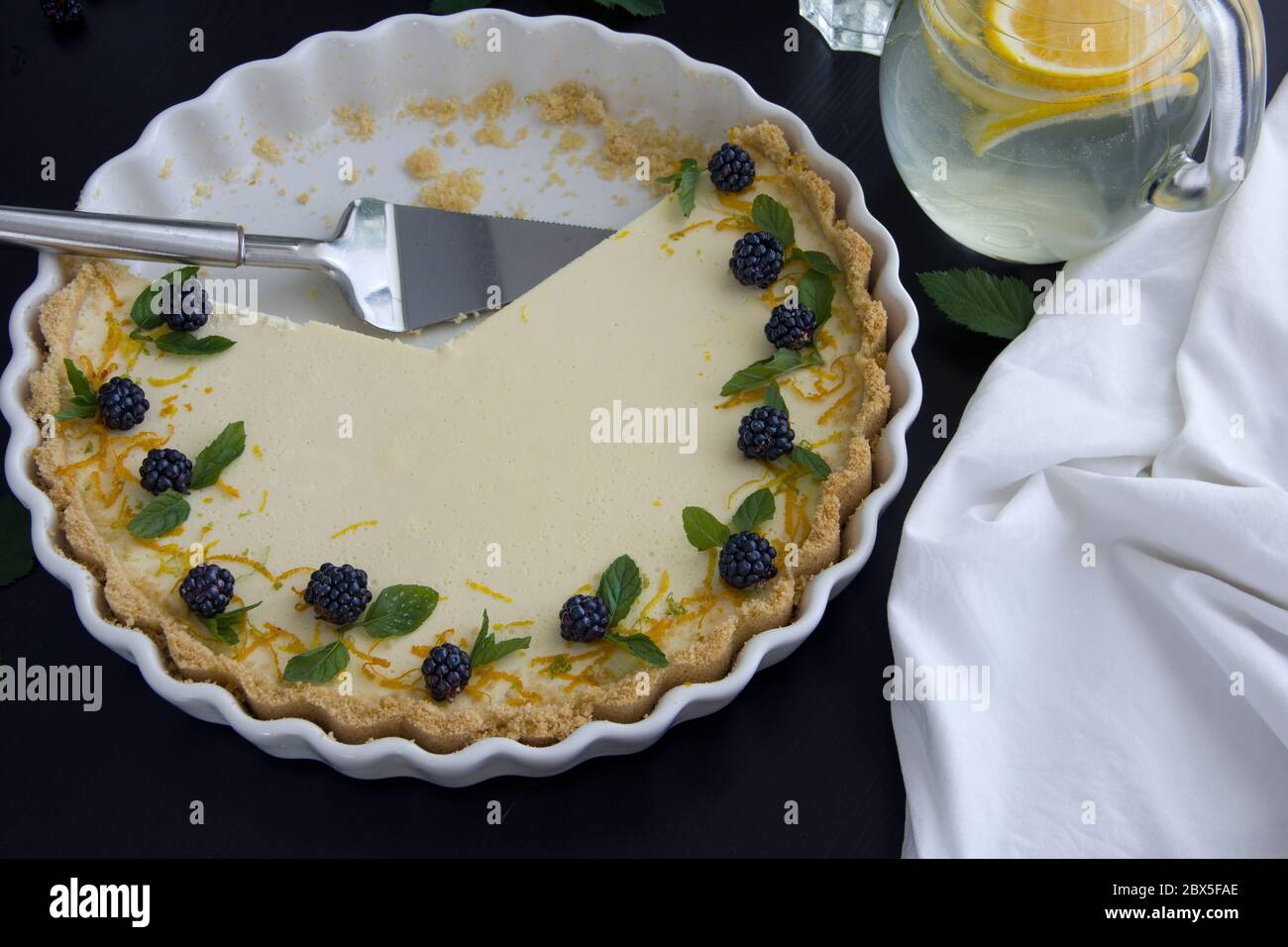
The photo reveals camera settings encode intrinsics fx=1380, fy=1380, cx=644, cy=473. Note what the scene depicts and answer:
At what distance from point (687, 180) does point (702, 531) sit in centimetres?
70

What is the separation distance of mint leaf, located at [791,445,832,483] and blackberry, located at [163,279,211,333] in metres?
1.06

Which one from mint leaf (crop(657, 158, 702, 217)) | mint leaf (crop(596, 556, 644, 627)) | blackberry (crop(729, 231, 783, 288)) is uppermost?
mint leaf (crop(657, 158, 702, 217))

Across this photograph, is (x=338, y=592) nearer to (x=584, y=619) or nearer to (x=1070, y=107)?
(x=584, y=619)

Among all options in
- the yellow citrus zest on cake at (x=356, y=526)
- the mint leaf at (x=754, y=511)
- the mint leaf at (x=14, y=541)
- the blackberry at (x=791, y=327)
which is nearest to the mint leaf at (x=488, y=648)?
the yellow citrus zest on cake at (x=356, y=526)

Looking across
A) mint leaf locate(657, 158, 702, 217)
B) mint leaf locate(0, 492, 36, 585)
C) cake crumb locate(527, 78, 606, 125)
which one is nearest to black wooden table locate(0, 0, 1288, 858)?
mint leaf locate(0, 492, 36, 585)

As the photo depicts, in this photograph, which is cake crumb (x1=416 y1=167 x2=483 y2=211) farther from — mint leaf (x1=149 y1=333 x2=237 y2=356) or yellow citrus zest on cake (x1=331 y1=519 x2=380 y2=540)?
yellow citrus zest on cake (x1=331 y1=519 x2=380 y2=540)

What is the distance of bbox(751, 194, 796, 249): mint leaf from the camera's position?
8.08 ft

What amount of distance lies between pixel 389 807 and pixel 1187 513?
51.7 inches

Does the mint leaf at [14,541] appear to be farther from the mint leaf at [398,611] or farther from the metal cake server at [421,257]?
the mint leaf at [398,611]

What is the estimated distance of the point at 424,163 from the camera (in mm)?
2633

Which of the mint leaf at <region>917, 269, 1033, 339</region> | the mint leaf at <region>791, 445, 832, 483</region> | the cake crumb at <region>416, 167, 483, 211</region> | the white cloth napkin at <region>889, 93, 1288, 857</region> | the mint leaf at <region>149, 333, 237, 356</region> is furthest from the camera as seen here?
the cake crumb at <region>416, 167, 483, 211</region>
